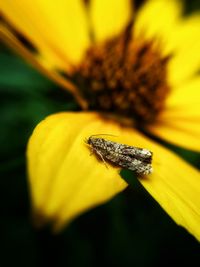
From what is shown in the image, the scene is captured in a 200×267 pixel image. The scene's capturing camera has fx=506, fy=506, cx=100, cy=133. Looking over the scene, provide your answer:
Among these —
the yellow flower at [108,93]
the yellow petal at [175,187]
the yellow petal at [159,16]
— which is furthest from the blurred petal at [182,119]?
the yellow petal at [159,16]

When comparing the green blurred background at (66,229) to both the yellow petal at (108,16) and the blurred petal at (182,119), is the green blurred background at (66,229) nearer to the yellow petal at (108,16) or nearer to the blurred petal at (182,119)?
the blurred petal at (182,119)

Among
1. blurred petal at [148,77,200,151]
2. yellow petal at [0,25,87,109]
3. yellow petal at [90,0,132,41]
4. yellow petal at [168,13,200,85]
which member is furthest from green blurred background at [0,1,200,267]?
yellow petal at [168,13,200,85]

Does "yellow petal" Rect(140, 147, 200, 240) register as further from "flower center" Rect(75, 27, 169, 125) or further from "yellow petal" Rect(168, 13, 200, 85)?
"yellow petal" Rect(168, 13, 200, 85)

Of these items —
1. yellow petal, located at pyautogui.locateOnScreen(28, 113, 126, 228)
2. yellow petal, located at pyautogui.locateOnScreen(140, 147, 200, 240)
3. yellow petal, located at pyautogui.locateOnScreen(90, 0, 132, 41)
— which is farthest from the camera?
yellow petal, located at pyautogui.locateOnScreen(90, 0, 132, 41)

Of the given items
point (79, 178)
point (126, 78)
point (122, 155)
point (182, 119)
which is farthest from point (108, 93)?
point (79, 178)

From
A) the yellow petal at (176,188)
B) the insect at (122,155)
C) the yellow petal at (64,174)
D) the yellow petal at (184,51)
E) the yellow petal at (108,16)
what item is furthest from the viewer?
the yellow petal at (184,51)

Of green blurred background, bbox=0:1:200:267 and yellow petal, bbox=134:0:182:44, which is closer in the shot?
green blurred background, bbox=0:1:200:267
